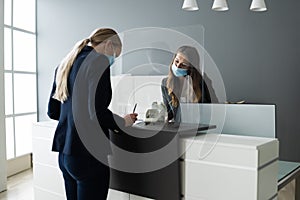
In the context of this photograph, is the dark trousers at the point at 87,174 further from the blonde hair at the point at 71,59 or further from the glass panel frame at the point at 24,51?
the glass panel frame at the point at 24,51

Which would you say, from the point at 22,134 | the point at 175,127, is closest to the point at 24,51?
the point at 22,134

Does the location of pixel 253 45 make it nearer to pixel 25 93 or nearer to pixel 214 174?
pixel 214 174

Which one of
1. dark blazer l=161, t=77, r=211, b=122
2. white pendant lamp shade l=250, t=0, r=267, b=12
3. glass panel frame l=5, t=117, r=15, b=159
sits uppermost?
white pendant lamp shade l=250, t=0, r=267, b=12

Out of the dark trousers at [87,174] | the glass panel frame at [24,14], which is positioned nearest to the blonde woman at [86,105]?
the dark trousers at [87,174]

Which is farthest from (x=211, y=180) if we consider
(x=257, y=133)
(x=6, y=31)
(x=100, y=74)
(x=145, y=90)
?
(x=6, y=31)

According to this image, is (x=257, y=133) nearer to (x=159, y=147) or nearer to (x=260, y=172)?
(x=260, y=172)

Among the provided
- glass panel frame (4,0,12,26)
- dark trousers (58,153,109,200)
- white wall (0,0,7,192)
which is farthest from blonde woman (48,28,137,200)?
glass panel frame (4,0,12,26)

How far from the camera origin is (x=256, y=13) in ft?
12.1

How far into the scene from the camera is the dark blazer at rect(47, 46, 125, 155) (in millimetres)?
1675

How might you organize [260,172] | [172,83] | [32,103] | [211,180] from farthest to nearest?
[32,103] < [172,83] < [211,180] < [260,172]

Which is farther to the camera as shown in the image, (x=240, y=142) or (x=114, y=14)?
(x=114, y=14)

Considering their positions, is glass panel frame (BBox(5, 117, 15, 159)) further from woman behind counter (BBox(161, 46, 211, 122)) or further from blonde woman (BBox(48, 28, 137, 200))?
blonde woman (BBox(48, 28, 137, 200))

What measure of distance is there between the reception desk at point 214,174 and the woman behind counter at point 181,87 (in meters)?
0.37

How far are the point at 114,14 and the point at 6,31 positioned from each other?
4.86 ft
